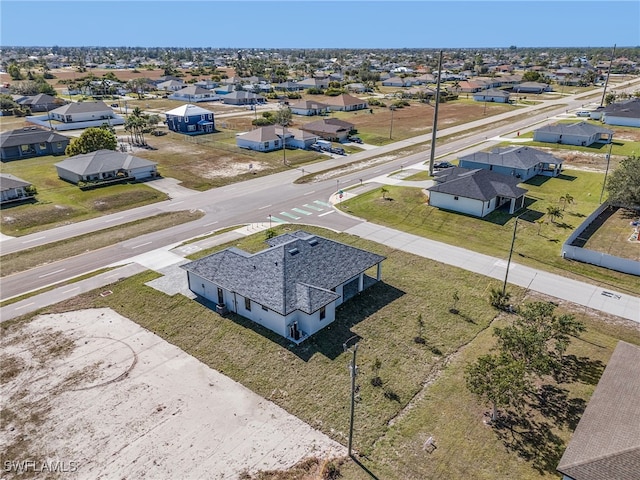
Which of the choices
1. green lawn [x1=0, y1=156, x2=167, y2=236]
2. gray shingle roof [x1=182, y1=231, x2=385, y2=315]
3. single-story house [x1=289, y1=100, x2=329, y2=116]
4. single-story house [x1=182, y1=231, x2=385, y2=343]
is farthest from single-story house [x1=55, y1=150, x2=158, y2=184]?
single-story house [x1=289, y1=100, x2=329, y2=116]

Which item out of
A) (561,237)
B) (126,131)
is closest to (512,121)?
(561,237)

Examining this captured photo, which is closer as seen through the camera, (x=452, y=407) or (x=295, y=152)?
(x=452, y=407)

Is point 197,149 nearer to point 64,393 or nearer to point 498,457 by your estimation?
point 64,393

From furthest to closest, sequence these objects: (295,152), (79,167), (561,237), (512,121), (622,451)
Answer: (512,121) < (295,152) < (79,167) < (561,237) < (622,451)

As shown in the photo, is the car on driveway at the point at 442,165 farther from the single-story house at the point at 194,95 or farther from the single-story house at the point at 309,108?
the single-story house at the point at 194,95

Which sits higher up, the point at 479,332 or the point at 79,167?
the point at 79,167
